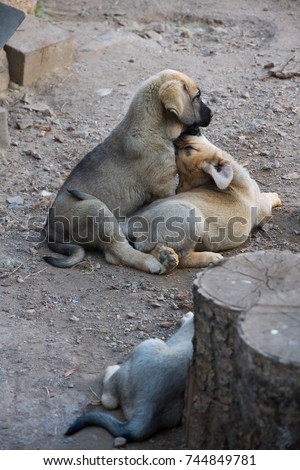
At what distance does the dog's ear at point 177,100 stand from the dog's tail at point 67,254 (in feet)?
4.86

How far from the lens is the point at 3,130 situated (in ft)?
30.7

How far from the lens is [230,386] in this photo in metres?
4.63

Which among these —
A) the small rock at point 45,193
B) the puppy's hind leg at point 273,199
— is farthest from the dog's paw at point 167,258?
the small rock at point 45,193

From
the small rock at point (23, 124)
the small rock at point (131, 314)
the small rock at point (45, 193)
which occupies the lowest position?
the small rock at point (45, 193)

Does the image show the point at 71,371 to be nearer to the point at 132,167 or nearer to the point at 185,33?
the point at 132,167

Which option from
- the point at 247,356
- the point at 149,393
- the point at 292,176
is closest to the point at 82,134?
the point at 292,176

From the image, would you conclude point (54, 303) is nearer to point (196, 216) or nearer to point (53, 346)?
point (53, 346)

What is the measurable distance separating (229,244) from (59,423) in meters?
2.84

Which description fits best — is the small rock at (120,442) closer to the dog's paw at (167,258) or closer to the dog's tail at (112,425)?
the dog's tail at (112,425)

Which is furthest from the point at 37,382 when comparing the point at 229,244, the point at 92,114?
the point at 92,114

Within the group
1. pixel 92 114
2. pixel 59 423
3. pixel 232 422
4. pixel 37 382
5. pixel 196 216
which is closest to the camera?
pixel 232 422

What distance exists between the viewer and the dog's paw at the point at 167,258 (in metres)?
7.27

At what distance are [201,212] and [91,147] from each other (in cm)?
239

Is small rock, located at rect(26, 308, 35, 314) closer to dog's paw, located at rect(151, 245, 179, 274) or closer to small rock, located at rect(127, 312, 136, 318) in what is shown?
small rock, located at rect(127, 312, 136, 318)
